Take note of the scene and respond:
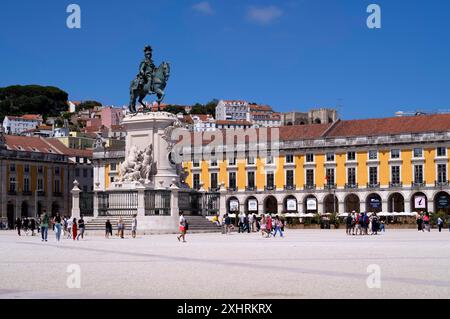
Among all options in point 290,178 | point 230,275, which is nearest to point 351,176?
point 290,178

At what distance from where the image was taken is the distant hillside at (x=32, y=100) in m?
189

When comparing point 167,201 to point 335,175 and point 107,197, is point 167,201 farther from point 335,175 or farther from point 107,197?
point 335,175

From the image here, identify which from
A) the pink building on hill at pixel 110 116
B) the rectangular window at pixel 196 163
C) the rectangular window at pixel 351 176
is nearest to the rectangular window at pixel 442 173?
the rectangular window at pixel 351 176

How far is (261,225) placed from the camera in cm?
4078

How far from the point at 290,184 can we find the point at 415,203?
1358 centimetres

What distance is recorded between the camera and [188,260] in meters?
20.5

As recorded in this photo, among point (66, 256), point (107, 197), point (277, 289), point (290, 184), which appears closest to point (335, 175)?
point (290, 184)

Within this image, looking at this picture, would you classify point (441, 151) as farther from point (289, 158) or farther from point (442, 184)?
point (289, 158)

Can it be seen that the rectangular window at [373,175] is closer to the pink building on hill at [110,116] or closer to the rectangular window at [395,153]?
the rectangular window at [395,153]

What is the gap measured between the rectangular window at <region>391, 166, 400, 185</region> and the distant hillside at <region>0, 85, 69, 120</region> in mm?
118918

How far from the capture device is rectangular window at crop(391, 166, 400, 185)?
84438mm

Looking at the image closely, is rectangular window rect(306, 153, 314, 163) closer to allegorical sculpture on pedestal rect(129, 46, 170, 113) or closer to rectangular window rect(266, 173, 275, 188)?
rectangular window rect(266, 173, 275, 188)

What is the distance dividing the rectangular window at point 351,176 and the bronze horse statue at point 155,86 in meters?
41.9
